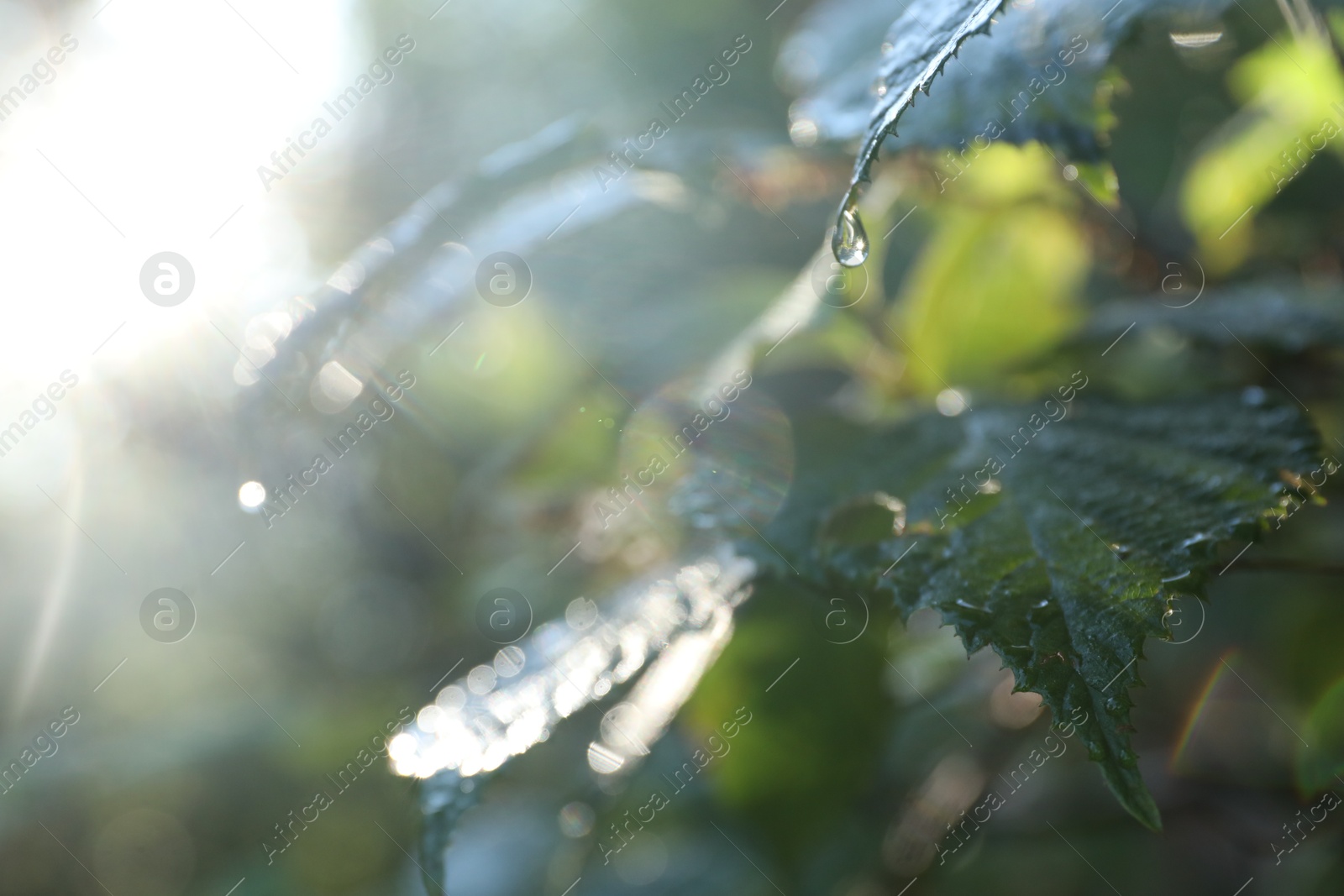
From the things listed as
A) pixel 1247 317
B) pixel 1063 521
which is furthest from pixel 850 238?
pixel 1247 317

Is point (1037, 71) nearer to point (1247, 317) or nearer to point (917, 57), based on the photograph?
point (917, 57)

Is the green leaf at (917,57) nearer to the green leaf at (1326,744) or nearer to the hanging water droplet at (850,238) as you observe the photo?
the hanging water droplet at (850,238)

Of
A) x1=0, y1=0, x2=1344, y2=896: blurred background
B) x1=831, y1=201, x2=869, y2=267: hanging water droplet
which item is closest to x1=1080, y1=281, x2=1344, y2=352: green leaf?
x1=0, y1=0, x2=1344, y2=896: blurred background

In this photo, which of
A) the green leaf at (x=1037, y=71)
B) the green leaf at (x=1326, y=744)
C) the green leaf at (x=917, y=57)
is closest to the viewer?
the green leaf at (x=917, y=57)

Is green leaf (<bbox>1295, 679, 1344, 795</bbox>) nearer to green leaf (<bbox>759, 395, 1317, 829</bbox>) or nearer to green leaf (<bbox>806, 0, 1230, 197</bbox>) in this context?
green leaf (<bbox>759, 395, 1317, 829</bbox>)

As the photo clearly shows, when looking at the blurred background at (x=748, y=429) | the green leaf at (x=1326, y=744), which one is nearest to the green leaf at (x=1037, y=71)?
the blurred background at (x=748, y=429)

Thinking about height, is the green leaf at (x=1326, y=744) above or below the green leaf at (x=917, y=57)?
below

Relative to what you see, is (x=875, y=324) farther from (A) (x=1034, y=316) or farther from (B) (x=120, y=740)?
(B) (x=120, y=740)

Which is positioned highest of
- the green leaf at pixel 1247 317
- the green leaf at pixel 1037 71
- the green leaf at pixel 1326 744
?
the green leaf at pixel 1037 71
